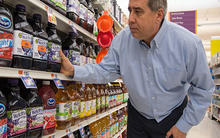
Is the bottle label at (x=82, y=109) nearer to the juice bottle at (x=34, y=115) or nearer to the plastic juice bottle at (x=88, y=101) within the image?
the plastic juice bottle at (x=88, y=101)

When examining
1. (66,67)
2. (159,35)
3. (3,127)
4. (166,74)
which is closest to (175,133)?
(166,74)

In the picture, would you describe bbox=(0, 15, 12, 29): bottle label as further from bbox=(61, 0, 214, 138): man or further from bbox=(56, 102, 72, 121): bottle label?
bbox=(56, 102, 72, 121): bottle label

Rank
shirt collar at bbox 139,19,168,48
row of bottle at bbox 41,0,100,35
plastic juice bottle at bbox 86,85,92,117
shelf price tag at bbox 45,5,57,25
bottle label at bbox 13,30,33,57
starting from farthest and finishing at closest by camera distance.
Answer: plastic juice bottle at bbox 86,85,92,117
shirt collar at bbox 139,19,168,48
row of bottle at bbox 41,0,100,35
shelf price tag at bbox 45,5,57,25
bottle label at bbox 13,30,33,57

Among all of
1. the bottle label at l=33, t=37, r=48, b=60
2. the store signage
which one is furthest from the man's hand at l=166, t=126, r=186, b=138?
the store signage

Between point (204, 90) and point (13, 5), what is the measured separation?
167cm

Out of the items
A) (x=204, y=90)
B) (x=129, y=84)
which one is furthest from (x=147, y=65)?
(x=204, y=90)

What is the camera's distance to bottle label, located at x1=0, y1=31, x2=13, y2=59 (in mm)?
1072

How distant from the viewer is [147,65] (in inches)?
71.1

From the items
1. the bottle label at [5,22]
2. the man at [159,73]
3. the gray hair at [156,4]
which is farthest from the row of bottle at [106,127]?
the bottle label at [5,22]

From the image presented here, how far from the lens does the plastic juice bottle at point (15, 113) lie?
44.6 inches

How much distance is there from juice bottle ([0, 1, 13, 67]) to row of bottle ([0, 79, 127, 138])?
0.20 metres

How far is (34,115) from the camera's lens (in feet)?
4.29

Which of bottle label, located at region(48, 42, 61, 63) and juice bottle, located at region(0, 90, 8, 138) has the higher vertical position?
bottle label, located at region(48, 42, 61, 63)

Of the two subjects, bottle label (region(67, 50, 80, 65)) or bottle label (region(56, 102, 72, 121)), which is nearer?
bottle label (region(56, 102, 72, 121))
